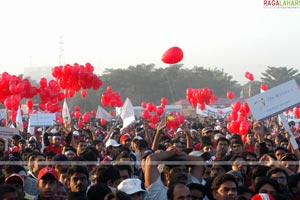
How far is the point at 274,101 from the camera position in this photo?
8.77m

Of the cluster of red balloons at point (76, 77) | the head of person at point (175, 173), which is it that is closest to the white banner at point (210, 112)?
the cluster of red balloons at point (76, 77)

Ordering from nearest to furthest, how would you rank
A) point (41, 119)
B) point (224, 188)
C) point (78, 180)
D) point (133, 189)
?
point (133, 189), point (224, 188), point (78, 180), point (41, 119)

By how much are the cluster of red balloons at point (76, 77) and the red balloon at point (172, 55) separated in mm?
4584

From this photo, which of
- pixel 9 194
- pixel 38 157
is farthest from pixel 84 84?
pixel 9 194

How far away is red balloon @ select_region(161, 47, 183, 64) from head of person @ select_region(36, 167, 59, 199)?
674 centimetres

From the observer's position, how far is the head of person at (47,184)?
18.5 feet

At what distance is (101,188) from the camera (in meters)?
5.52

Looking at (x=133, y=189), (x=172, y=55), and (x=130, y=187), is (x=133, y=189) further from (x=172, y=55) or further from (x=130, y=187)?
(x=172, y=55)

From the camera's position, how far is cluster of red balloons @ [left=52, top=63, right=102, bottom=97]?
649 inches

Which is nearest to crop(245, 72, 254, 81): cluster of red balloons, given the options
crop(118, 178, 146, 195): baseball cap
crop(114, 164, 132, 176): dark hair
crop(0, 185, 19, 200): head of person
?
crop(114, 164, 132, 176): dark hair

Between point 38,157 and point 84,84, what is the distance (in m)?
8.78

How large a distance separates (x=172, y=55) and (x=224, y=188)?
6821mm

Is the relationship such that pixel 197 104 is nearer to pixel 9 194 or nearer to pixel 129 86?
pixel 9 194

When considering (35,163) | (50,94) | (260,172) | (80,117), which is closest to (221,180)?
(260,172)
